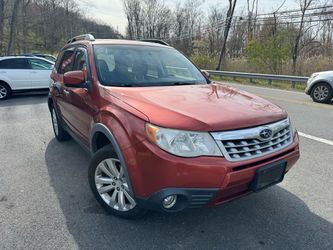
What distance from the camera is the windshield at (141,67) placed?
10.8 feet

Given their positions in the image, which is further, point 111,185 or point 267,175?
point 111,185

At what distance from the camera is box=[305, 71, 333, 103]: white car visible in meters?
9.34

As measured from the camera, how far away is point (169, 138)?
7.25ft

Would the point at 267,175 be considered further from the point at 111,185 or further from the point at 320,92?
the point at 320,92

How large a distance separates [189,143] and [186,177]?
259mm

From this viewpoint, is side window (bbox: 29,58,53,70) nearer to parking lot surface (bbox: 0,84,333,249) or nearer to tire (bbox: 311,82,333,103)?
parking lot surface (bbox: 0,84,333,249)

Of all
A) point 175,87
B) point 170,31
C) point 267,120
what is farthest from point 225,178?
point 170,31

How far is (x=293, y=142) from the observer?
2779mm

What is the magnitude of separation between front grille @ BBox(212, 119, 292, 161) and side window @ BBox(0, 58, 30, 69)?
10461 millimetres

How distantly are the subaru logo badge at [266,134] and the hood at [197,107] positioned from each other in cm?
8

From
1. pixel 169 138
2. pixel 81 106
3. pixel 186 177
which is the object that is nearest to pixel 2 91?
pixel 81 106

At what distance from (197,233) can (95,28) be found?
240 ft

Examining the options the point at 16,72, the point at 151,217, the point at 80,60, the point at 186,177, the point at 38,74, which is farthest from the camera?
the point at 38,74

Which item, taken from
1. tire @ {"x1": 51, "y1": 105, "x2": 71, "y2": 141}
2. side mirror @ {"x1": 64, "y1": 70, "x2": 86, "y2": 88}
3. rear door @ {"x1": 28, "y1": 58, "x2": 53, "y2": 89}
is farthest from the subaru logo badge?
rear door @ {"x1": 28, "y1": 58, "x2": 53, "y2": 89}
